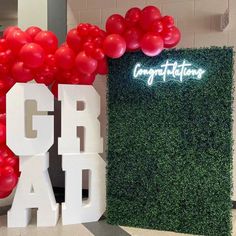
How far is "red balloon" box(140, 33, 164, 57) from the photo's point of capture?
11.1ft

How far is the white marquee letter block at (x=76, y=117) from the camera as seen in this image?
3.69 m

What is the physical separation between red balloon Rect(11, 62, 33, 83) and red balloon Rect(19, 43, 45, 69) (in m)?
0.08

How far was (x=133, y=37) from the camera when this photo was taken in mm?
3514

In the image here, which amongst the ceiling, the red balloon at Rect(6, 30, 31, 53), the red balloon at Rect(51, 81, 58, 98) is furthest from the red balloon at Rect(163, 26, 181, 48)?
the ceiling

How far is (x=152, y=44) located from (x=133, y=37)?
0.79 feet

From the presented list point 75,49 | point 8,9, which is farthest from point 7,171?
point 8,9

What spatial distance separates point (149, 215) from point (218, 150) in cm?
99

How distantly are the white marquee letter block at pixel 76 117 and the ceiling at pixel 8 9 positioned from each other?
4.69 metres

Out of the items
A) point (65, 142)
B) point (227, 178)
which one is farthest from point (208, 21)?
point (65, 142)

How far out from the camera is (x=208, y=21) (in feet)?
14.3

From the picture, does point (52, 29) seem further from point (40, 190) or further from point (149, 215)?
point (149, 215)

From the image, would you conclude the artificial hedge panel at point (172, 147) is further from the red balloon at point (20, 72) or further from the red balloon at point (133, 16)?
the red balloon at point (20, 72)

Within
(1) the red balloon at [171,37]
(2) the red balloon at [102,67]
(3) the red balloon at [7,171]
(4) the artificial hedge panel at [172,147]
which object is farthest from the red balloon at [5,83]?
(1) the red balloon at [171,37]

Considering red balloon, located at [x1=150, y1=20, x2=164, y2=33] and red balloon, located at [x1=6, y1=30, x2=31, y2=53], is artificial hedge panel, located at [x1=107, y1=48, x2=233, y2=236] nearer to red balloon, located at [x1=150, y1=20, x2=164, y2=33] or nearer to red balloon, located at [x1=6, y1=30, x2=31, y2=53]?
red balloon, located at [x1=150, y1=20, x2=164, y2=33]
